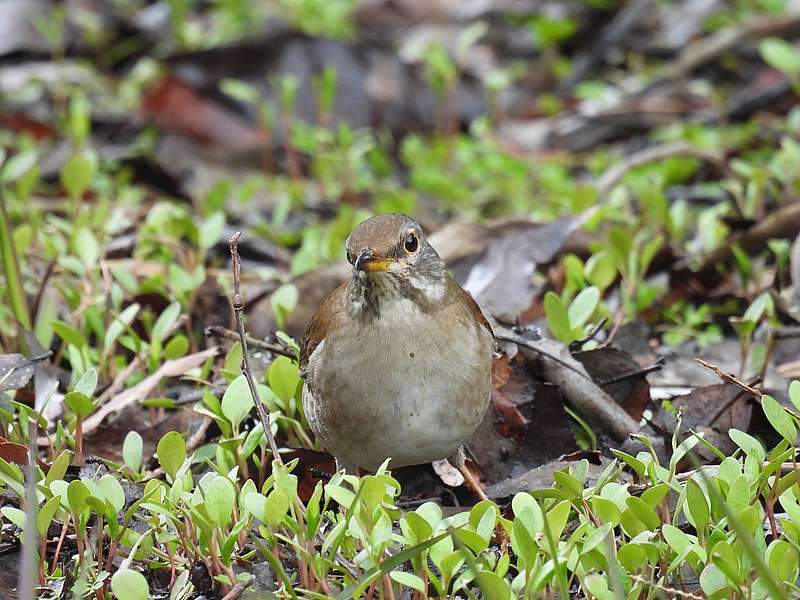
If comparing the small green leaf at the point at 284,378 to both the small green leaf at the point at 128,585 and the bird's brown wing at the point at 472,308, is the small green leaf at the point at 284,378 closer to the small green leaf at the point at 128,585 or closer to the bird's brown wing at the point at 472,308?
the bird's brown wing at the point at 472,308

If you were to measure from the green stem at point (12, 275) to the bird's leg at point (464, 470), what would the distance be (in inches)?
77.4

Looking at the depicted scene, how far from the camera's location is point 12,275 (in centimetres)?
502

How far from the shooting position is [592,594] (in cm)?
324

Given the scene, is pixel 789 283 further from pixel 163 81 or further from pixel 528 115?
pixel 163 81

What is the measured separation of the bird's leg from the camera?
4.39 meters

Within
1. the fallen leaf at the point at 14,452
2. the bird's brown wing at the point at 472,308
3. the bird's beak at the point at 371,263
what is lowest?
the fallen leaf at the point at 14,452

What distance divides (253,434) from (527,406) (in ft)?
4.01

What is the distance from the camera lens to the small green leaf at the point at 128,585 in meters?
3.29

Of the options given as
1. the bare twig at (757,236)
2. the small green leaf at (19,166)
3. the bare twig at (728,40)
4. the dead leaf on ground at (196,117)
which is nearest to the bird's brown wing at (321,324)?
the bare twig at (757,236)

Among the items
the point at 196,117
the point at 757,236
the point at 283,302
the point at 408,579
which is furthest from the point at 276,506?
the point at 196,117

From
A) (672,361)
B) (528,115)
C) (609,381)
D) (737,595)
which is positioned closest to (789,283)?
(672,361)

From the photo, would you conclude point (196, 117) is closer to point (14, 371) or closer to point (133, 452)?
point (14, 371)

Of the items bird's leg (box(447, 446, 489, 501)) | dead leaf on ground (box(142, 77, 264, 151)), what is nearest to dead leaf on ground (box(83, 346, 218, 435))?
bird's leg (box(447, 446, 489, 501))

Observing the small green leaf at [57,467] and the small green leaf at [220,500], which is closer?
the small green leaf at [220,500]
